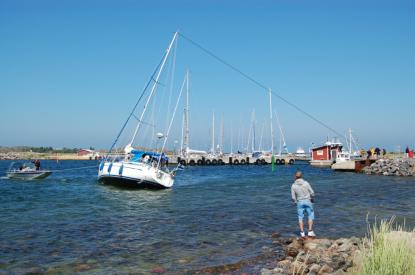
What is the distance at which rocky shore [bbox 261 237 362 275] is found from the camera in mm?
9938

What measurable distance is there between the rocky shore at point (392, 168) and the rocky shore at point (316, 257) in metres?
44.9

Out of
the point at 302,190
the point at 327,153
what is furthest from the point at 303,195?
the point at 327,153

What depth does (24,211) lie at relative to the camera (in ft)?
76.1

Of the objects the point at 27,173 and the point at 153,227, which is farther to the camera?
the point at 27,173

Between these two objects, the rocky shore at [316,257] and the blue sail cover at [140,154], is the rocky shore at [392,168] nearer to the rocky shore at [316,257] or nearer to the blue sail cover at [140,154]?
the blue sail cover at [140,154]

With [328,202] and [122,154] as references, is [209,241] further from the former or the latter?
[122,154]

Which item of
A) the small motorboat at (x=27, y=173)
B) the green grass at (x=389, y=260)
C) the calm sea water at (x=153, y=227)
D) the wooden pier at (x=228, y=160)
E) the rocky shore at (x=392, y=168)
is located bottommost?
the calm sea water at (x=153, y=227)

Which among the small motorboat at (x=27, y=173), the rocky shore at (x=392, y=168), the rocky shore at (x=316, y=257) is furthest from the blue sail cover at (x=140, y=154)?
the rocky shore at (x=392, y=168)

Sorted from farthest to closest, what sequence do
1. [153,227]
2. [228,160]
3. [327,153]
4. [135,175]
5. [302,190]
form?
1. [228,160]
2. [327,153]
3. [135,175]
4. [153,227]
5. [302,190]

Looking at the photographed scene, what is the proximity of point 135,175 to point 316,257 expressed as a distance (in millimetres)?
24545

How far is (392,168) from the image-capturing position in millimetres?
55719

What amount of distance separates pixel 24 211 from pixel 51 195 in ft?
31.2

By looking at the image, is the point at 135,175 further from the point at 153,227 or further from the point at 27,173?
the point at 27,173

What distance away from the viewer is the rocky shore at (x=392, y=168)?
2115 inches
